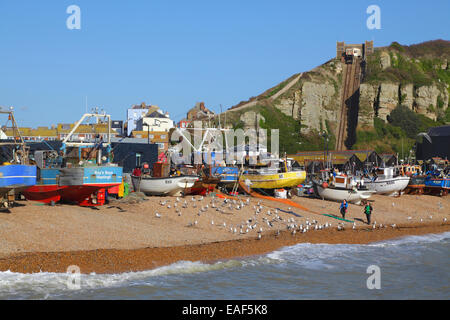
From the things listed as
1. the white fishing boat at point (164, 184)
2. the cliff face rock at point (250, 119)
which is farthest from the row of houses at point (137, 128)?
the white fishing boat at point (164, 184)

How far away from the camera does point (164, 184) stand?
35719 millimetres

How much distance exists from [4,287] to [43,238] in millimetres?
4034

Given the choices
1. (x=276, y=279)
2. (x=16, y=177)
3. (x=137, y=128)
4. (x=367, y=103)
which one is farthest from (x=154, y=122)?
(x=276, y=279)

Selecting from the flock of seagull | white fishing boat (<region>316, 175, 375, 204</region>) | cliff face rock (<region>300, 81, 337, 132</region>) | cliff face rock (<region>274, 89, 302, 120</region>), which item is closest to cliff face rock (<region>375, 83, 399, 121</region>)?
cliff face rock (<region>300, 81, 337, 132</region>)

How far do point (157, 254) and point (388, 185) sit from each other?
34.7 m

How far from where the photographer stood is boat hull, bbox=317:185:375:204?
42.1 meters

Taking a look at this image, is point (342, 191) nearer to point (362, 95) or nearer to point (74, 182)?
point (74, 182)

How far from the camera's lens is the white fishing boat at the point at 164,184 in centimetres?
3572

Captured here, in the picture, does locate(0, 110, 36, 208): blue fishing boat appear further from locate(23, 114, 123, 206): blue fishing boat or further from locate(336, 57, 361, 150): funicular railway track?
locate(336, 57, 361, 150): funicular railway track

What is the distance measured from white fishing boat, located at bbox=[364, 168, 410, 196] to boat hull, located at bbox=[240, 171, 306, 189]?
11.0m

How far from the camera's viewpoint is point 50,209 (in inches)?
990
